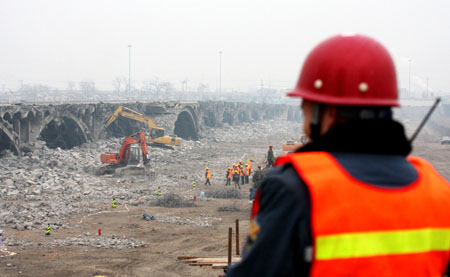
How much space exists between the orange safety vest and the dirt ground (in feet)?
33.9

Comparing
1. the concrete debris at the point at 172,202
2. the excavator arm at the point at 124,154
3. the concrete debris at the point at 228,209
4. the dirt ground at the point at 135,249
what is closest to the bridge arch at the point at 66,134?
the excavator arm at the point at 124,154

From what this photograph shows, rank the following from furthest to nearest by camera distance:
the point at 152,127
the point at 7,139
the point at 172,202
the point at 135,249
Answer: the point at 152,127 → the point at 7,139 → the point at 172,202 → the point at 135,249

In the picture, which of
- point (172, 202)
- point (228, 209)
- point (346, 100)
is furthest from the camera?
point (172, 202)

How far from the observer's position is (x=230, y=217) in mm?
20156

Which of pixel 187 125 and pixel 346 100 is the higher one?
pixel 346 100

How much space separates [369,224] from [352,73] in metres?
0.49

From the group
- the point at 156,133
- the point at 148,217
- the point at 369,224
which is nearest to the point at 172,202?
the point at 148,217

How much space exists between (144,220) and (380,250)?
706 inches

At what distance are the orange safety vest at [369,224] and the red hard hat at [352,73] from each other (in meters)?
0.22

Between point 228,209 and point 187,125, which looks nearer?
point 228,209

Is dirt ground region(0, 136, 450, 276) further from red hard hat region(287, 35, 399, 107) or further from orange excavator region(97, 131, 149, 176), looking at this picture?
red hard hat region(287, 35, 399, 107)

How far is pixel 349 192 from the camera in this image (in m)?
1.60

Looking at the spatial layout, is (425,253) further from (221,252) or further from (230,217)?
(230,217)

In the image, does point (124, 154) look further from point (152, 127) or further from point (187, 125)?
point (187, 125)
